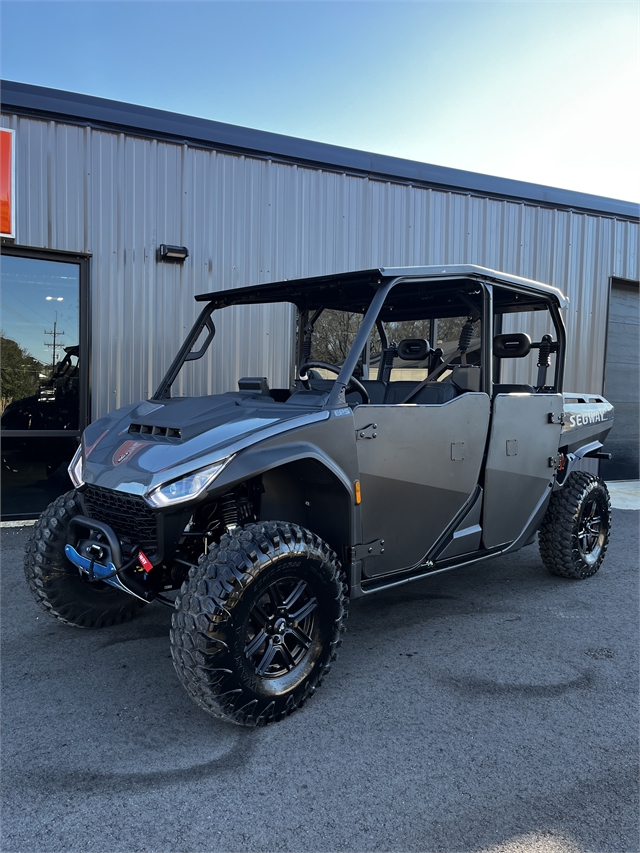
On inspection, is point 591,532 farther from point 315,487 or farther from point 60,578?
point 60,578

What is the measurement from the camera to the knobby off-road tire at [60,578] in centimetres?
348

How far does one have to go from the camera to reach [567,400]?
519cm

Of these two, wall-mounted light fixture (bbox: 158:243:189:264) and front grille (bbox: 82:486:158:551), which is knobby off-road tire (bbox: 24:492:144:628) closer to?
front grille (bbox: 82:486:158:551)

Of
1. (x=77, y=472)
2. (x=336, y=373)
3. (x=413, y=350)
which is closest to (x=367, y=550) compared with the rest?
(x=336, y=373)

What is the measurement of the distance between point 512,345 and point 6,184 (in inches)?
193

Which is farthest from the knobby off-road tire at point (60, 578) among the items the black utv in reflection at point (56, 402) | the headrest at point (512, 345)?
the black utv in reflection at point (56, 402)

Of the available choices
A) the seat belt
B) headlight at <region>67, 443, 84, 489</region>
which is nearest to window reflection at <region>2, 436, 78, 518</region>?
headlight at <region>67, 443, 84, 489</region>

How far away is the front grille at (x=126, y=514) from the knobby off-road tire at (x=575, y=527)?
3173 millimetres

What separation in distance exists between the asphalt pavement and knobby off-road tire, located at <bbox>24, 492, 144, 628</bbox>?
0.16 meters

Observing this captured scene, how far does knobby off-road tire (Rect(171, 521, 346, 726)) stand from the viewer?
8.68 feet

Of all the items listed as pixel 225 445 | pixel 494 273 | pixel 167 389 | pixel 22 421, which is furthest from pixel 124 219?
pixel 225 445

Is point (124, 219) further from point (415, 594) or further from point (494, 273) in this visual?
point (415, 594)

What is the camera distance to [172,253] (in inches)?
260

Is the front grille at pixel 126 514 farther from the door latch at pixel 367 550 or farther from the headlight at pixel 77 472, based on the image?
the door latch at pixel 367 550
